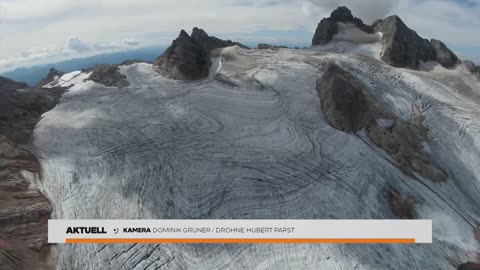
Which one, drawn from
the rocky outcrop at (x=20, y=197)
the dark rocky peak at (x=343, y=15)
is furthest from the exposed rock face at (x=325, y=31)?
the rocky outcrop at (x=20, y=197)

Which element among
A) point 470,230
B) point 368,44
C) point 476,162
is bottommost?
point 470,230

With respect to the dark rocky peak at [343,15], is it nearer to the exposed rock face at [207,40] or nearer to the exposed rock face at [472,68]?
the exposed rock face at [472,68]

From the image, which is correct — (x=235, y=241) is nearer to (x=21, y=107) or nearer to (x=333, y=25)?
(x=21, y=107)

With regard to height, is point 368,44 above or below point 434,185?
above

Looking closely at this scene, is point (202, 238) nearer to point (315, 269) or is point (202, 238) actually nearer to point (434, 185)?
point (315, 269)

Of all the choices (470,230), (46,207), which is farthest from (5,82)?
(470,230)

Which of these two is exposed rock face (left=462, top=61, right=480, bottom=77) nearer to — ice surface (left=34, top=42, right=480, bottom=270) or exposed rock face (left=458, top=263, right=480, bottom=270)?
ice surface (left=34, top=42, right=480, bottom=270)

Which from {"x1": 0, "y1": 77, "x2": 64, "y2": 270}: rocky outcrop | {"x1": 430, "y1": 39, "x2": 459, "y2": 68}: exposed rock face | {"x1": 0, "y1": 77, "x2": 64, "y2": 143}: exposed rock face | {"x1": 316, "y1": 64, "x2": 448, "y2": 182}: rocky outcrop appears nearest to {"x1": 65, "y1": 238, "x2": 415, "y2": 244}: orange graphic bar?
{"x1": 0, "y1": 77, "x2": 64, "y2": 270}: rocky outcrop
